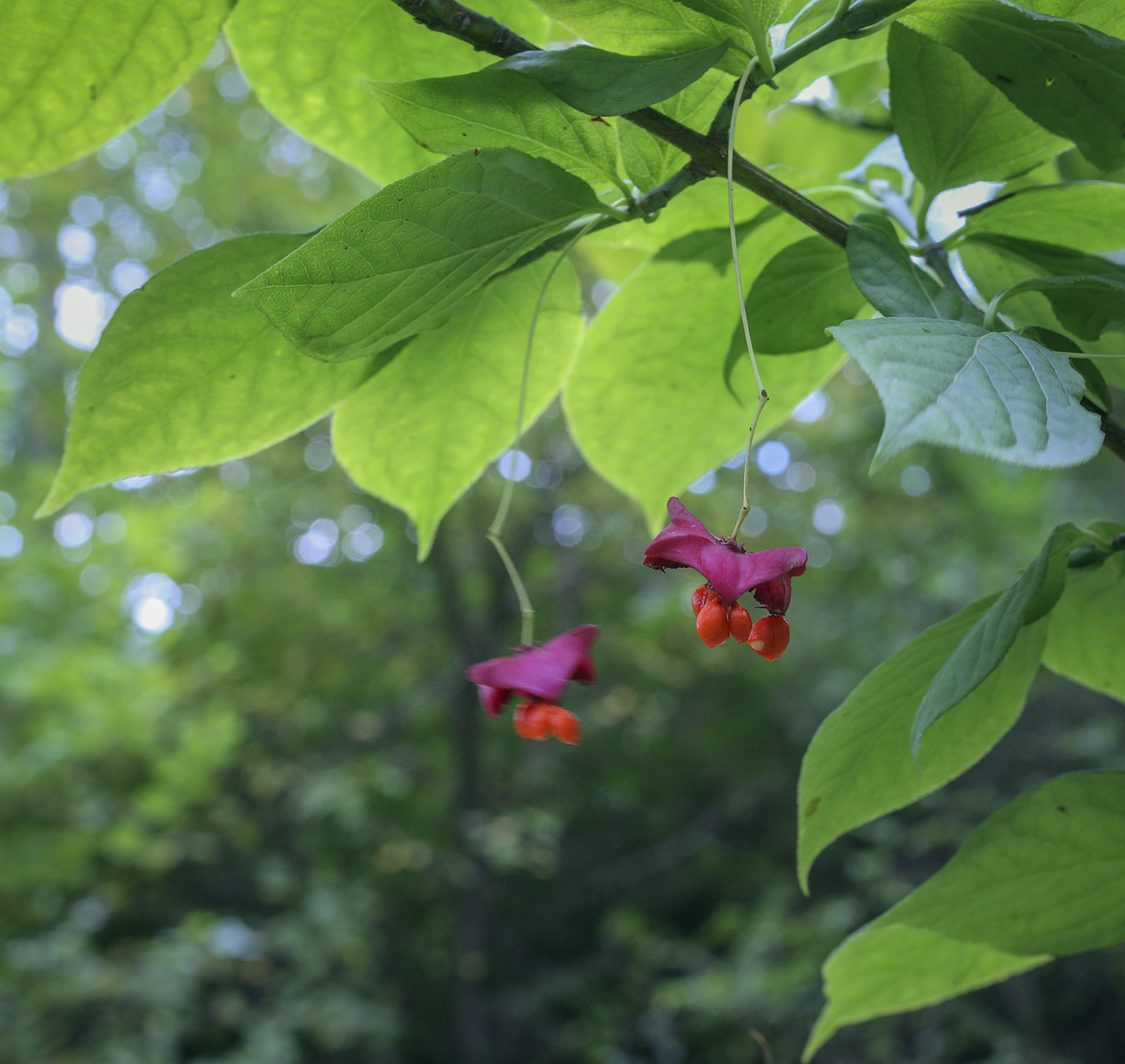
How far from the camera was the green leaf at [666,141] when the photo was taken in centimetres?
41

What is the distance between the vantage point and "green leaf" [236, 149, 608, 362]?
343mm

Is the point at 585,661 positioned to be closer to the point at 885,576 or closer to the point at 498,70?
the point at 498,70

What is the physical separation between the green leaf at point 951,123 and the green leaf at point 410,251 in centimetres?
16

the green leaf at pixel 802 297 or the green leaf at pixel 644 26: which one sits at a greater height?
the green leaf at pixel 644 26

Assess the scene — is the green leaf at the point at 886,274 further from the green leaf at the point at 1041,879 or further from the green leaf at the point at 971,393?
the green leaf at the point at 1041,879

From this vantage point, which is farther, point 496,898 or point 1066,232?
point 496,898

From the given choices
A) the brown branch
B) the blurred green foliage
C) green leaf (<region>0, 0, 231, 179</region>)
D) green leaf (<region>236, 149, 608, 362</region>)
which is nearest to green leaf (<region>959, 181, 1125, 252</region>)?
the brown branch

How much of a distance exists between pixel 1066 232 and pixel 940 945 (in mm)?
410

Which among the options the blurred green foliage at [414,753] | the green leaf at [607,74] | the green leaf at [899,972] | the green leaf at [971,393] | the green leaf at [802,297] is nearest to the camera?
the green leaf at [971,393]

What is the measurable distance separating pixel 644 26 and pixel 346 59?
176 millimetres

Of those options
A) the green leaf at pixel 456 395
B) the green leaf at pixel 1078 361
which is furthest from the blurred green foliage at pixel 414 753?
the green leaf at pixel 1078 361

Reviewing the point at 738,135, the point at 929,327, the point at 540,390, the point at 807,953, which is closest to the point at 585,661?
the point at 540,390

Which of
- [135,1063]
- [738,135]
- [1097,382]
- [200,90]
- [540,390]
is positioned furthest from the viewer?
[200,90]

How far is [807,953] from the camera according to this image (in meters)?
4.57
